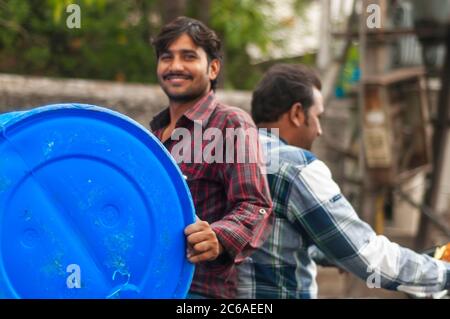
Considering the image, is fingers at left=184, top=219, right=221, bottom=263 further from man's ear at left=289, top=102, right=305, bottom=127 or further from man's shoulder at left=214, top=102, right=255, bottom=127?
man's ear at left=289, top=102, right=305, bottom=127

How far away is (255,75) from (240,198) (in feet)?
23.8

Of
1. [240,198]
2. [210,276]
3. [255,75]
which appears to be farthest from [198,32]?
[255,75]

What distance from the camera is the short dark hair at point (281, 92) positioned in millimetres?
3088

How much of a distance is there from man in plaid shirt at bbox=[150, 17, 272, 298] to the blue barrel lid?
0.16 metres

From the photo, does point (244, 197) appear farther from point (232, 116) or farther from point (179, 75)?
point (179, 75)

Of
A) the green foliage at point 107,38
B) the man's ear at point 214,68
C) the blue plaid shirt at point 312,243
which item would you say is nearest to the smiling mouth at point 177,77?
the man's ear at point 214,68

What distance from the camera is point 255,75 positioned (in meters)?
9.67

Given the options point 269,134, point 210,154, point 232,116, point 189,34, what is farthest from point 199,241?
point 269,134

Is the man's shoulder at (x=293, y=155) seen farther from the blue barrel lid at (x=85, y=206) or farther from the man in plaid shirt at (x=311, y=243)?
the blue barrel lid at (x=85, y=206)

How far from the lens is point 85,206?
6.92ft

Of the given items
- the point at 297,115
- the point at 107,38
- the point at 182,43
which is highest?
the point at 107,38

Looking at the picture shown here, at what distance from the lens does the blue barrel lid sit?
205 centimetres

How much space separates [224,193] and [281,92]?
2.02ft
